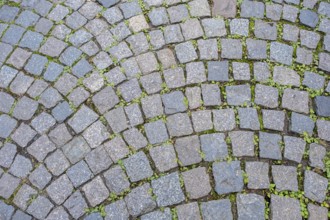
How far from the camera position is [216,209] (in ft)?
10.4

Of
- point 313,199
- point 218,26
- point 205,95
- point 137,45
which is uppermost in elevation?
point 218,26

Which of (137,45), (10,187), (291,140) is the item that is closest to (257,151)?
(291,140)

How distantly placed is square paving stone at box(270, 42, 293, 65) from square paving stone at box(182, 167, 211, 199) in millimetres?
1443

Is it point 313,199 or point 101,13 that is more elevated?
point 101,13

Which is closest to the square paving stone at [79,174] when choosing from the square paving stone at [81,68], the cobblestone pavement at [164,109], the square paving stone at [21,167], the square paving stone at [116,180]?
the cobblestone pavement at [164,109]

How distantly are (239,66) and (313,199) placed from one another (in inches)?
57.0

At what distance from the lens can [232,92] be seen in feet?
12.3

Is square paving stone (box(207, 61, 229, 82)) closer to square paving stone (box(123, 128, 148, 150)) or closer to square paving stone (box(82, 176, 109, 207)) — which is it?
square paving stone (box(123, 128, 148, 150))

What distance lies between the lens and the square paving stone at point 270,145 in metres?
3.41

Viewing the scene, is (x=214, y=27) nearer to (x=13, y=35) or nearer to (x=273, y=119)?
(x=273, y=119)

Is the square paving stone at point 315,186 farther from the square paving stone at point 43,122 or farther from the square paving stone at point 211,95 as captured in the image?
the square paving stone at point 43,122

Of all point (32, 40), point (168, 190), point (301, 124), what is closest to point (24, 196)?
point (168, 190)

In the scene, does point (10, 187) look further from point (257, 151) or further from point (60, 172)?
point (257, 151)

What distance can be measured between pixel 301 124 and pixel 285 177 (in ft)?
1.86
